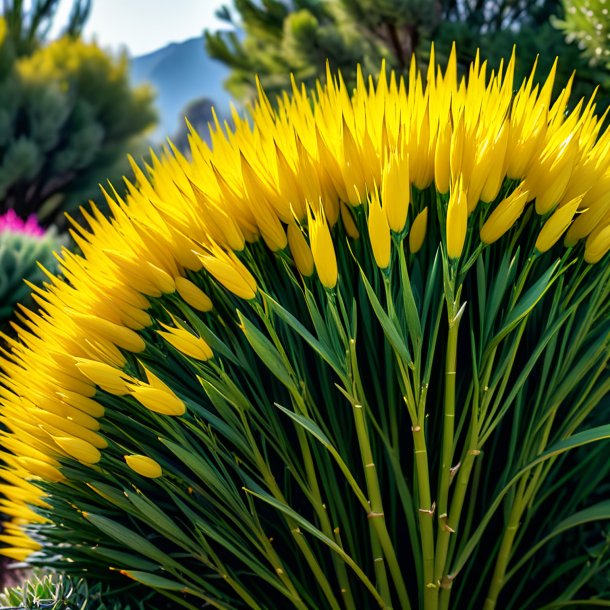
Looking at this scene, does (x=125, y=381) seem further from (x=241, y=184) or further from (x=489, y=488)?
(x=489, y=488)

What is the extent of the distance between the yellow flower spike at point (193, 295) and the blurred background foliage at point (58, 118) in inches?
422

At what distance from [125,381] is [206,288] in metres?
0.27

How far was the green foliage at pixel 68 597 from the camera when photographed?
5.48ft

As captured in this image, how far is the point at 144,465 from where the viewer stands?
1453 millimetres

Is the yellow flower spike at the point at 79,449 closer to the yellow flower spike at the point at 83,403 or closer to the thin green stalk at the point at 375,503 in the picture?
the yellow flower spike at the point at 83,403

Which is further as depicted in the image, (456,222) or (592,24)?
(592,24)

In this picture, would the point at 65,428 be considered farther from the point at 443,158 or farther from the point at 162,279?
the point at 443,158

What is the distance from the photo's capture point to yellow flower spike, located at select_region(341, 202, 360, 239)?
166cm

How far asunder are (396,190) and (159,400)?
563mm

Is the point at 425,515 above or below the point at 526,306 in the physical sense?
below

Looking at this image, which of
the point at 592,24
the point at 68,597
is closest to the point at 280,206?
the point at 68,597

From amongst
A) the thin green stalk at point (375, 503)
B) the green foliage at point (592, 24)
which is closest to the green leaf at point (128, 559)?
the thin green stalk at point (375, 503)

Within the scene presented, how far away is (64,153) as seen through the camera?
12.2 metres

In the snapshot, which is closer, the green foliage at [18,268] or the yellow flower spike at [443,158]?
the yellow flower spike at [443,158]
